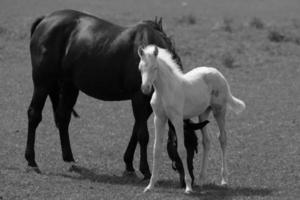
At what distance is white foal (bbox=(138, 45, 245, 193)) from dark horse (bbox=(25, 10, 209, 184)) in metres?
0.63

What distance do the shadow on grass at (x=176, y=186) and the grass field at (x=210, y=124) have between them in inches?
0.5

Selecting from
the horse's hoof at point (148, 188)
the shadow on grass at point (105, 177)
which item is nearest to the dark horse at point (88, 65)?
the shadow on grass at point (105, 177)

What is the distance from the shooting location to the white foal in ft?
28.9

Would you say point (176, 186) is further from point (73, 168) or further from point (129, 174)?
point (73, 168)

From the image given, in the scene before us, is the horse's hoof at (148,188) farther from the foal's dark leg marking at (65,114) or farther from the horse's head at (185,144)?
the foal's dark leg marking at (65,114)

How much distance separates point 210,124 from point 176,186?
5.21 metres

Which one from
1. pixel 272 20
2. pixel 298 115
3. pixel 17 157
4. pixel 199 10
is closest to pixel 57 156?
pixel 17 157

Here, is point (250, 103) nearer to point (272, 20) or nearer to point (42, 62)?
point (42, 62)

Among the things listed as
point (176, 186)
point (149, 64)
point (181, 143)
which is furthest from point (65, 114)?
point (149, 64)

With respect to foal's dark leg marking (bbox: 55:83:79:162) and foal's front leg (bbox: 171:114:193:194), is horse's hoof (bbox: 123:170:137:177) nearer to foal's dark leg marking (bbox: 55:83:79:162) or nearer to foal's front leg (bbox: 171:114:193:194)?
foal's dark leg marking (bbox: 55:83:79:162)

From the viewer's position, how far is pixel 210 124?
14828 millimetres

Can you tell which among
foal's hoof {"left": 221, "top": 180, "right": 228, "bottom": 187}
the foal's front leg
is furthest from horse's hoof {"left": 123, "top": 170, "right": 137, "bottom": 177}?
the foal's front leg

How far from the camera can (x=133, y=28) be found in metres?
10.5

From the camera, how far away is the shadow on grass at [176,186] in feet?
29.9
